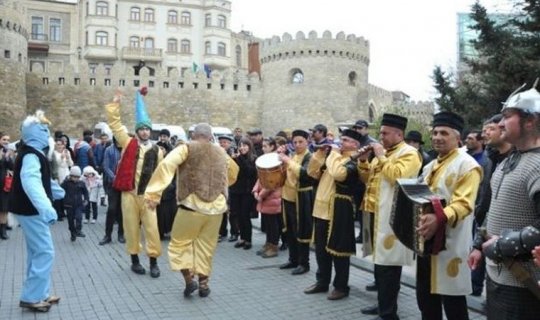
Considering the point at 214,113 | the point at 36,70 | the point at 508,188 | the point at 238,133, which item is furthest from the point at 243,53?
the point at 508,188

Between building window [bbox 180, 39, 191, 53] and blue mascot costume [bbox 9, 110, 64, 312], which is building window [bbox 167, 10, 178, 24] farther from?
blue mascot costume [bbox 9, 110, 64, 312]

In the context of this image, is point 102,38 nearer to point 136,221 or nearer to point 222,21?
point 222,21

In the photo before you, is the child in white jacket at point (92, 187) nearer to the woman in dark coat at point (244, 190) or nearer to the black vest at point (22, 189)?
the woman in dark coat at point (244, 190)

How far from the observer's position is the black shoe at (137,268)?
6.66 m

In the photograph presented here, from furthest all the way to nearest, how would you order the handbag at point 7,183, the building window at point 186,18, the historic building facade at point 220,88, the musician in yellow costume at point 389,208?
the building window at point 186,18 < the historic building facade at point 220,88 < the handbag at point 7,183 < the musician in yellow costume at point 389,208

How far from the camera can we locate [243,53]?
56.9 m

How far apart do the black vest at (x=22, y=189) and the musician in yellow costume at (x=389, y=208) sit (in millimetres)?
3372

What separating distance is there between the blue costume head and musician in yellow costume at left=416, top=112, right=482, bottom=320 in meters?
3.88

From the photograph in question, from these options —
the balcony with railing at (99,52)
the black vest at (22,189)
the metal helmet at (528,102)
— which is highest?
the balcony with railing at (99,52)

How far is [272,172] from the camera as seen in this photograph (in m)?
7.07

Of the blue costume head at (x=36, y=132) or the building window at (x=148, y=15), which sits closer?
the blue costume head at (x=36, y=132)

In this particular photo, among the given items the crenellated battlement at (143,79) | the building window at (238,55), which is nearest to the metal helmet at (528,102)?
the crenellated battlement at (143,79)

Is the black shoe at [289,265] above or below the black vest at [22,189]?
below

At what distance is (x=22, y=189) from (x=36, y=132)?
61 cm
